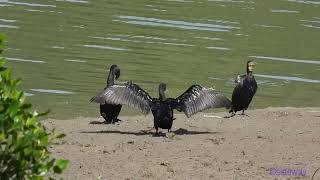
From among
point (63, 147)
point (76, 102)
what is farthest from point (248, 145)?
point (76, 102)

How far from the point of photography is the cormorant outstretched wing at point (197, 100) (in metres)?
11.1

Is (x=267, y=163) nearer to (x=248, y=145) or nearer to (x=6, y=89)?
(x=248, y=145)

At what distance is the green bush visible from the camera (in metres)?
4.65

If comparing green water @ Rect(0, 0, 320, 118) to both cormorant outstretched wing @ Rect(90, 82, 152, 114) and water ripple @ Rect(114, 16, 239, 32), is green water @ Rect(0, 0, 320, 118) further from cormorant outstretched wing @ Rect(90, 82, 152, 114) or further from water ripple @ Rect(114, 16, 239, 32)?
cormorant outstretched wing @ Rect(90, 82, 152, 114)

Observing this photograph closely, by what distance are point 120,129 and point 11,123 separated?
24.1 ft

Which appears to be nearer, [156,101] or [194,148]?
[194,148]

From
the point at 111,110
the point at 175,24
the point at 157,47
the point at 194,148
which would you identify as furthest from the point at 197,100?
the point at 175,24

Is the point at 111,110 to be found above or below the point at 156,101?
below

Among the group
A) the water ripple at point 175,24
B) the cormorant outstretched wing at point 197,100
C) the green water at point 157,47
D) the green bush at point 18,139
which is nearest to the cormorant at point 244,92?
the green water at point 157,47

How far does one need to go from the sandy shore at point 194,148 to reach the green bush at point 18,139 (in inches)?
136

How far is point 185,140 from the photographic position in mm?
10766

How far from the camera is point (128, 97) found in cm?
1111

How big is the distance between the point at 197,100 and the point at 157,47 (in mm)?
9301

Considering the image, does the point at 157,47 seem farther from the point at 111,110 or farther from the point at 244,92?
the point at 111,110
